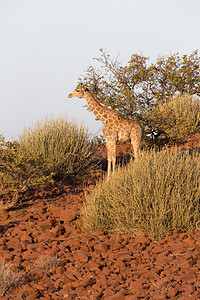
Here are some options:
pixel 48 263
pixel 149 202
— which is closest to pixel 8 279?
pixel 48 263

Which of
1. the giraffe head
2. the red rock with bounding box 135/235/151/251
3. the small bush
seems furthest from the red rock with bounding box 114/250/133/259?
the small bush

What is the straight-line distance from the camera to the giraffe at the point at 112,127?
9758 mm

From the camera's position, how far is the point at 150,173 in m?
6.95

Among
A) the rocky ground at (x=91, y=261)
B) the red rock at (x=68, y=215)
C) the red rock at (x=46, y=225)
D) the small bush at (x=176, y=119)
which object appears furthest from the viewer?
the small bush at (x=176, y=119)

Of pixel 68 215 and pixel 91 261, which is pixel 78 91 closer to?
pixel 68 215

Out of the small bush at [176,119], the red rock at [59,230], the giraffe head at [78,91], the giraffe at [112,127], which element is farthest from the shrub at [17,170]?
the small bush at [176,119]

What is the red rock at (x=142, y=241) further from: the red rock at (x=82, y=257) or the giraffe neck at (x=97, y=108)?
the giraffe neck at (x=97, y=108)

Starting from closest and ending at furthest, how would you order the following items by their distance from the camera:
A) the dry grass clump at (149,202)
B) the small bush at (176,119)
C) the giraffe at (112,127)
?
the dry grass clump at (149,202) → the giraffe at (112,127) → the small bush at (176,119)

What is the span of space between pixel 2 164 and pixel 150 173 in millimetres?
3726

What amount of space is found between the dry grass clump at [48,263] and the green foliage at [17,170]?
2.96m

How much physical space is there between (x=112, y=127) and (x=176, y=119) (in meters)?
4.59

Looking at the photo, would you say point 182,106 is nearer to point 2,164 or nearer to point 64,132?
point 64,132

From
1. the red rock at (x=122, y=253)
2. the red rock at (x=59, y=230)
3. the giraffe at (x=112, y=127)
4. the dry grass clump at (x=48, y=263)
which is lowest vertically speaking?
the dry grass clump at (x=48, y=263)

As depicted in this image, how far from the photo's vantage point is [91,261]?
5477mm
